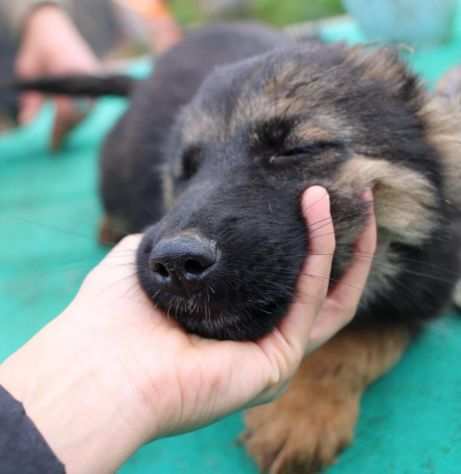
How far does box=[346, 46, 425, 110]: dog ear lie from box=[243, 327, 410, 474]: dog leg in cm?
75

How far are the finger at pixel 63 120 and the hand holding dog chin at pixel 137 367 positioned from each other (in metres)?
3.32

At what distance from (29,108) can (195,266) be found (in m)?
4.64

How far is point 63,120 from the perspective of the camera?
185 inches

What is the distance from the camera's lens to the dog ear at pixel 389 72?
1988 mm

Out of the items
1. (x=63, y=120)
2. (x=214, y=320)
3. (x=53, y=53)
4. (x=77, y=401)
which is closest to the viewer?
(x=77, y=401)

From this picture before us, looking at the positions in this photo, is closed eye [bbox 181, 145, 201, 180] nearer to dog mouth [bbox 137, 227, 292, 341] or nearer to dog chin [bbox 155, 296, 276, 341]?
dog mouth [bbox 137, 227, 292, 341]

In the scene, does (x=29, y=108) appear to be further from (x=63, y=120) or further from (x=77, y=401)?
(x=77, y=401)

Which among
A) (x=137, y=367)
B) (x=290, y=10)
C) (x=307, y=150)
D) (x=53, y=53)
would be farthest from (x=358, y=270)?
(x=290, y=10)

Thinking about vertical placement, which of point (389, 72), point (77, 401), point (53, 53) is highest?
point (389, 72)

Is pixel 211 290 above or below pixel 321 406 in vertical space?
above

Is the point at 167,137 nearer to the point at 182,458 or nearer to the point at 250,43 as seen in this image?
the point at 250,43

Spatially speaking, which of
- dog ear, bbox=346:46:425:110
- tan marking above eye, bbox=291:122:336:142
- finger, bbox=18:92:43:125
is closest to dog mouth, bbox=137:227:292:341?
tan marking above eye, bbox=291:122:336:142

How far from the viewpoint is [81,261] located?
314 centimetres

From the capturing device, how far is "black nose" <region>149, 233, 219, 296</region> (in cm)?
138
